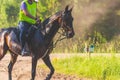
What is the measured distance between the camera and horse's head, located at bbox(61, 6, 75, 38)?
36.3 ft

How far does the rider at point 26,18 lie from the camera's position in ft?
39.1

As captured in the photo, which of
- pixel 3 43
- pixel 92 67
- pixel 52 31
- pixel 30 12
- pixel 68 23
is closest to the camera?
pixel 68 23

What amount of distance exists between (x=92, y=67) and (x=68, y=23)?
3.59 m

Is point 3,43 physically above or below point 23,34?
below

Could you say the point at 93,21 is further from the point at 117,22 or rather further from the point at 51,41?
the point at 51,41

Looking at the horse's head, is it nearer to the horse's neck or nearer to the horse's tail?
the horse's neck

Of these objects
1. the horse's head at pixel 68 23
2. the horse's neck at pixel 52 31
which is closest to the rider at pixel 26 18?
the horse's neck at pixel 52 31

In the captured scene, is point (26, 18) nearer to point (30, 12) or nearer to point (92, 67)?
point (30, 12)

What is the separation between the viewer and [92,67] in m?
14.3

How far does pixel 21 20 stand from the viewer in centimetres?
1210

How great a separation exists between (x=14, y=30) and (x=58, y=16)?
1709mm

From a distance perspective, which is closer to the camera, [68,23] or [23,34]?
[68,23]

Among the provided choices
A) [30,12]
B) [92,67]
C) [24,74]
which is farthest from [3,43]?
[92,67]

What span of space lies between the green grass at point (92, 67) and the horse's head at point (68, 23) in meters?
2.63
